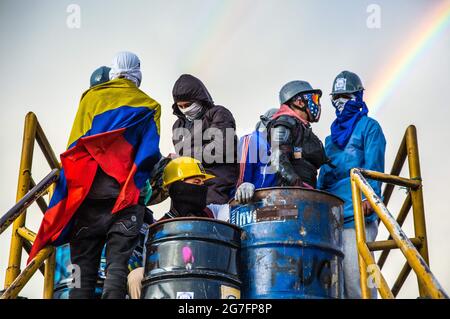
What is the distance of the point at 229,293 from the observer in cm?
612

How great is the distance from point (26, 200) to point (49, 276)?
2.42 ft

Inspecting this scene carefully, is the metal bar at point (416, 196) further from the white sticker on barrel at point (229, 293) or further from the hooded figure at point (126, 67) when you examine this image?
the hooded figure at point (126, 67)

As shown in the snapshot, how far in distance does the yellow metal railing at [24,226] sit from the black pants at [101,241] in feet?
1.06

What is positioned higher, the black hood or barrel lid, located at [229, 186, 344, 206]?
the black hood

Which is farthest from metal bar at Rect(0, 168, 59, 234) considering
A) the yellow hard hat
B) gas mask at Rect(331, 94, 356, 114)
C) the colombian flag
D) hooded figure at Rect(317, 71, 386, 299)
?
gas mask at Rect(331, 94, 356, 114)

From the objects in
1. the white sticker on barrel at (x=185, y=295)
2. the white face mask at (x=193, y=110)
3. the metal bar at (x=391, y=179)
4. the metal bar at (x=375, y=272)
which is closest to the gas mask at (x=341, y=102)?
the white face mask at (x=193, y=110)

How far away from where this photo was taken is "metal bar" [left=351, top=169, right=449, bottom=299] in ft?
17.6

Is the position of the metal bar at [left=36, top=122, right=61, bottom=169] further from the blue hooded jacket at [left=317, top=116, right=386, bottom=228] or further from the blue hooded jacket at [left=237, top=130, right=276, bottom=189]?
the blue hooded jacket at [left=317, top=116, right=386, bottom=228]

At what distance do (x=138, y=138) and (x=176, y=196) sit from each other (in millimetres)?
655

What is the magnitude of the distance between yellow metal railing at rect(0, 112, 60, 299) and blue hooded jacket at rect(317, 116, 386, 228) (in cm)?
259

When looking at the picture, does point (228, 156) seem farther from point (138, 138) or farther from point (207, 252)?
point (207, 252)
